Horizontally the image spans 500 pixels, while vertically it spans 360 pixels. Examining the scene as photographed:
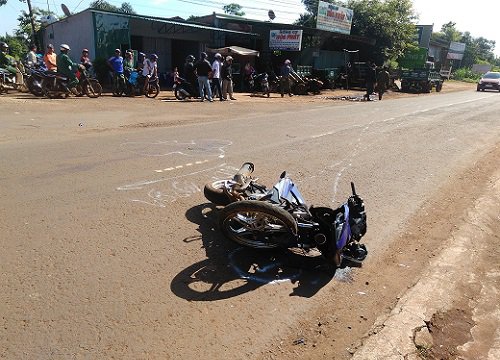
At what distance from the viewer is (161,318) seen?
3049mm

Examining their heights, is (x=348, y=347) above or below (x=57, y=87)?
below

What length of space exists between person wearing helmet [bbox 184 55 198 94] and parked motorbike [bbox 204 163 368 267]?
14363 millimetres

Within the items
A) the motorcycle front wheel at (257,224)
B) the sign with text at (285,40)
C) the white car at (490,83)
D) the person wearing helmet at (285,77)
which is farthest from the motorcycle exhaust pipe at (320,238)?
the white car at (490,83)

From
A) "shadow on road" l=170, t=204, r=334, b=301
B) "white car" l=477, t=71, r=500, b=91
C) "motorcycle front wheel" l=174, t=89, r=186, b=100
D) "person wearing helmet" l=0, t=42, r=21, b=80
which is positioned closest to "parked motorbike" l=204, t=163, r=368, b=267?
"shadow on road" l=170, t=204, r=334, b=301

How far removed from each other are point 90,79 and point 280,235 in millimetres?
14174

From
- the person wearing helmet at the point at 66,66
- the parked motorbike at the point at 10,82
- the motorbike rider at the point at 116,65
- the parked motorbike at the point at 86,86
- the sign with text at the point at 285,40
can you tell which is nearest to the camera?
the person wearing helmet at the point at 66,66

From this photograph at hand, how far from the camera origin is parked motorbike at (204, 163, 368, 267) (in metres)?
3.66

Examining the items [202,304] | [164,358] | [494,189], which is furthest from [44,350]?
[494,189]

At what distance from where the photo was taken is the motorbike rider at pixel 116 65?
52.9 feet

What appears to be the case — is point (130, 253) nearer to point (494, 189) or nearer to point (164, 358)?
point (164, 358)

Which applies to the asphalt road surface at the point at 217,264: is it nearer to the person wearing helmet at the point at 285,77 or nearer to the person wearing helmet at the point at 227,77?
the person wearing helmet at the point at 227,77

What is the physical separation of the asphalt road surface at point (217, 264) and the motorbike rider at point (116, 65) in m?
8.36

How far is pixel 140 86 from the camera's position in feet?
57.7

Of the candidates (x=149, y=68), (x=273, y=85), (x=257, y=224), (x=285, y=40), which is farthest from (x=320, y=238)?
(x=285, y=40)
